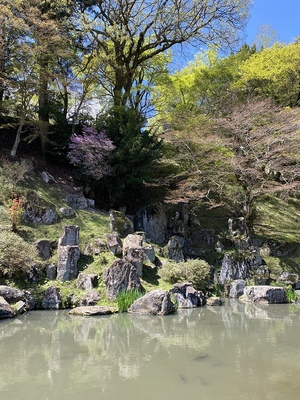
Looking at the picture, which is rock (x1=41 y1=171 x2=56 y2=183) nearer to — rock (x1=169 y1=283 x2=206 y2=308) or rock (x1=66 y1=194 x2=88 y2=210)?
rock (x1=66 y1=194 x2=88 y2=210)

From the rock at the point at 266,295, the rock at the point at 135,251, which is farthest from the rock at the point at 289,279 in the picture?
the rock at the point at 135,251

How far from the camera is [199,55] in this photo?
22219 mm

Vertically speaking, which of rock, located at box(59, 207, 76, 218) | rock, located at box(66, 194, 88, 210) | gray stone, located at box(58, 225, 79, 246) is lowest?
gray stone, located at box(58, 225, 79, 246)

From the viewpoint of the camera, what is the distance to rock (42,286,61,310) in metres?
9.18

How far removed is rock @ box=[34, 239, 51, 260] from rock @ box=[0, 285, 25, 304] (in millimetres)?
1786

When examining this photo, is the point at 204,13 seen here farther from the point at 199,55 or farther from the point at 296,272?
the point at 296,272

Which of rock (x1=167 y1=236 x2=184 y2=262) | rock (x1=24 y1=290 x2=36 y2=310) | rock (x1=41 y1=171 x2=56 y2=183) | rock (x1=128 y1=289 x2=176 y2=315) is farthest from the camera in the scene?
rock (x1=41 y1=171 x2=56 y2=183)

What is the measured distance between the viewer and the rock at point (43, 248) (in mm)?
10508

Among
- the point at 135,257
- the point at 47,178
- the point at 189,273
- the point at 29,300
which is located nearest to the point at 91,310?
the point at 29,300

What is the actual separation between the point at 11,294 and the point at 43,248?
2.10m

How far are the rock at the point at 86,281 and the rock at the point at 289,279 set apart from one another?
651 cm

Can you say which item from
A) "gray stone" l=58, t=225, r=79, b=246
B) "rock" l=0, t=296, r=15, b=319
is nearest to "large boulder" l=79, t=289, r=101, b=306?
"rock" l=0, t=296, r=15, b=319

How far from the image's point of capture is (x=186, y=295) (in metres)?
9.77

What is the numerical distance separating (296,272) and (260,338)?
24.2 feet
